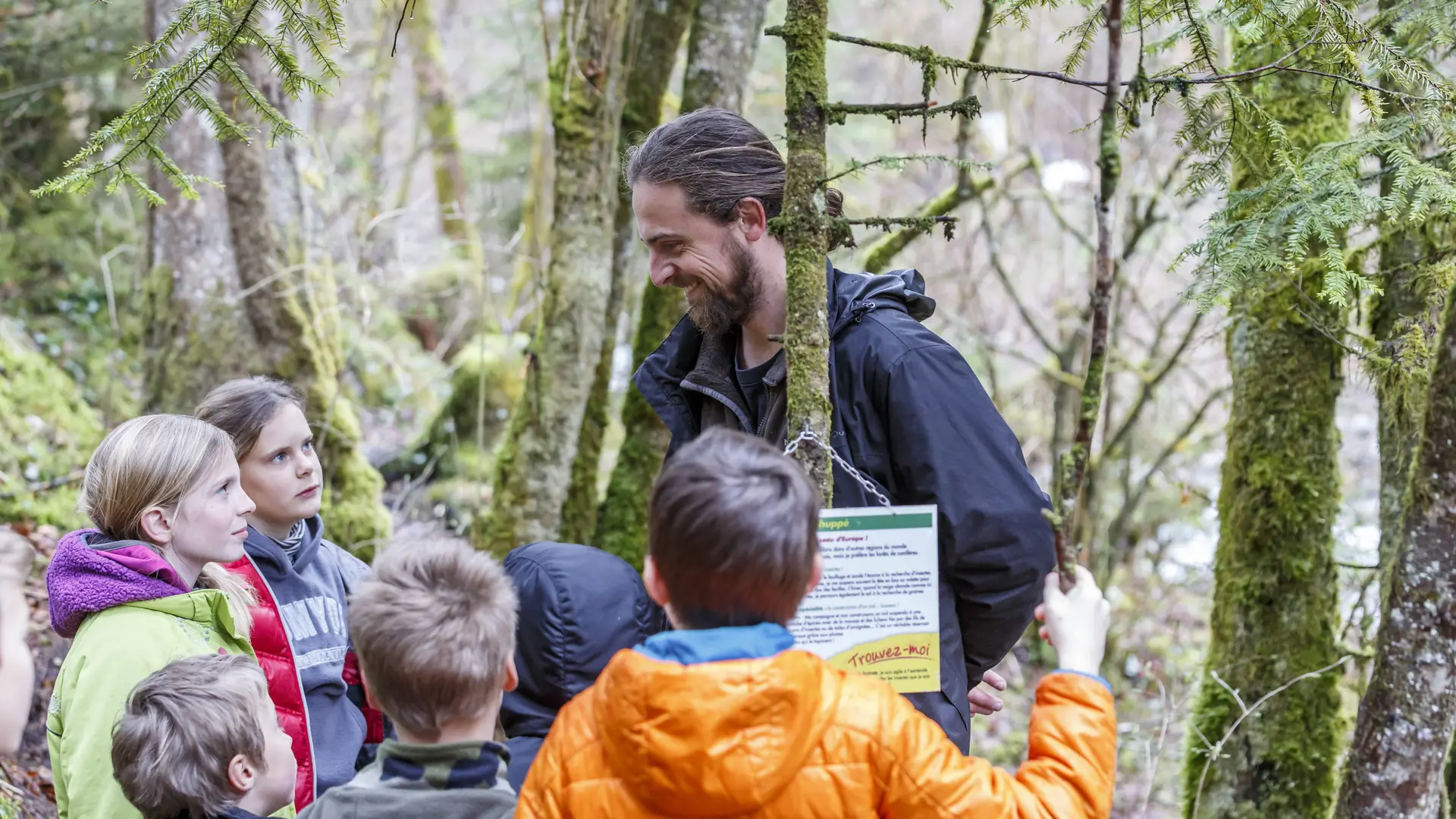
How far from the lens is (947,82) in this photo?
25.5ft

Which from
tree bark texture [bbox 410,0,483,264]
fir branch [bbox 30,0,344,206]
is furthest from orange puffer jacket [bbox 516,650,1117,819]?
tree bark texture [bbox 410,0,483,264]

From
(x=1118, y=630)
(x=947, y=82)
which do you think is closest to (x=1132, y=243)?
(x=947, y=82)

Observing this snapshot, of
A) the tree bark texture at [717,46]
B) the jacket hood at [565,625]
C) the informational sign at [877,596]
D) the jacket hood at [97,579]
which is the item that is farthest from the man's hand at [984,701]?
the tree bark texture at [717,46]

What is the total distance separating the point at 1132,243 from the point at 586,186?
358cm

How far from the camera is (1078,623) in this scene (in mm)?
1835

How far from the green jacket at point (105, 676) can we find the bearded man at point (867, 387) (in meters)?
1.28

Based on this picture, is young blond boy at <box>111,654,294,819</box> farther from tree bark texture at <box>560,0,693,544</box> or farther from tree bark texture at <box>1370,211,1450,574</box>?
tree bark texture at <box>1370,211,1450,574</box>

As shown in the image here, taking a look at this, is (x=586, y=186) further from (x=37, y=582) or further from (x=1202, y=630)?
(x=1202, y=630)

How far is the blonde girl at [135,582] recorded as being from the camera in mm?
2281

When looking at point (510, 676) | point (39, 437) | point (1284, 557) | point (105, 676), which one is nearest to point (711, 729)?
point (510, 676)

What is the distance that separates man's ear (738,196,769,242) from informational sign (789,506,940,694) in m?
0.86

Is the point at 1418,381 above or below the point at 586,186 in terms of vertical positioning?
below

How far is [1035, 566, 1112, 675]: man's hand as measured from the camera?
5.94ft

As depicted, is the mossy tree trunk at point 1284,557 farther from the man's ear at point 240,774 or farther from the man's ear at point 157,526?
the man's ear at point 157,526
